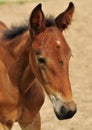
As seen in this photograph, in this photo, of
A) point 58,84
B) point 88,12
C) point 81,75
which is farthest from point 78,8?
point 58,84

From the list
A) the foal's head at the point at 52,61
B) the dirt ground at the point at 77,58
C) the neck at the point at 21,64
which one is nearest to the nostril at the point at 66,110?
the foal's head at the point at 52,61

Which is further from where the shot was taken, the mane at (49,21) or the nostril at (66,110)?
the mane at (49,21)

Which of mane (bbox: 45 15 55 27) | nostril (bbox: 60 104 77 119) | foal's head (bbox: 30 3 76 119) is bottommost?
Result: nostril (bbox: 60 104 77 119)

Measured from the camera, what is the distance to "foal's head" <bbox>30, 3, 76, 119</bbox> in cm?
429

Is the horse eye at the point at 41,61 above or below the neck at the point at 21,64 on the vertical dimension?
above

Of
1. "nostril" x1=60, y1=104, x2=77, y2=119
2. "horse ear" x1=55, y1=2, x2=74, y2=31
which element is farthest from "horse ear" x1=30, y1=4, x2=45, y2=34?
"nostril" x1=60, y1=104, x2=77, y2=119

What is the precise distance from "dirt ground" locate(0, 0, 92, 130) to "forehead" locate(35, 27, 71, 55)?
0.69 metres

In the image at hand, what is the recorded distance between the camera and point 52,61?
171 inches

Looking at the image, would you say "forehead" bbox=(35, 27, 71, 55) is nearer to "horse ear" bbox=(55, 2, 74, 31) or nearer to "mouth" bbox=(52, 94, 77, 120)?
"horse ear" bbox=(55, 2, 74, 31)

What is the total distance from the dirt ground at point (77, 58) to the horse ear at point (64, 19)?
0.42 m

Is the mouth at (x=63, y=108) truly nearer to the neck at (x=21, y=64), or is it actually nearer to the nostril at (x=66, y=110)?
the nostril at (x=66, y=110)

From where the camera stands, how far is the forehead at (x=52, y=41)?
14.5ft

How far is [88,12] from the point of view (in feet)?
45.0

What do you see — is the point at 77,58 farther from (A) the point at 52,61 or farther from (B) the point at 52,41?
(A) the point at 52,61
